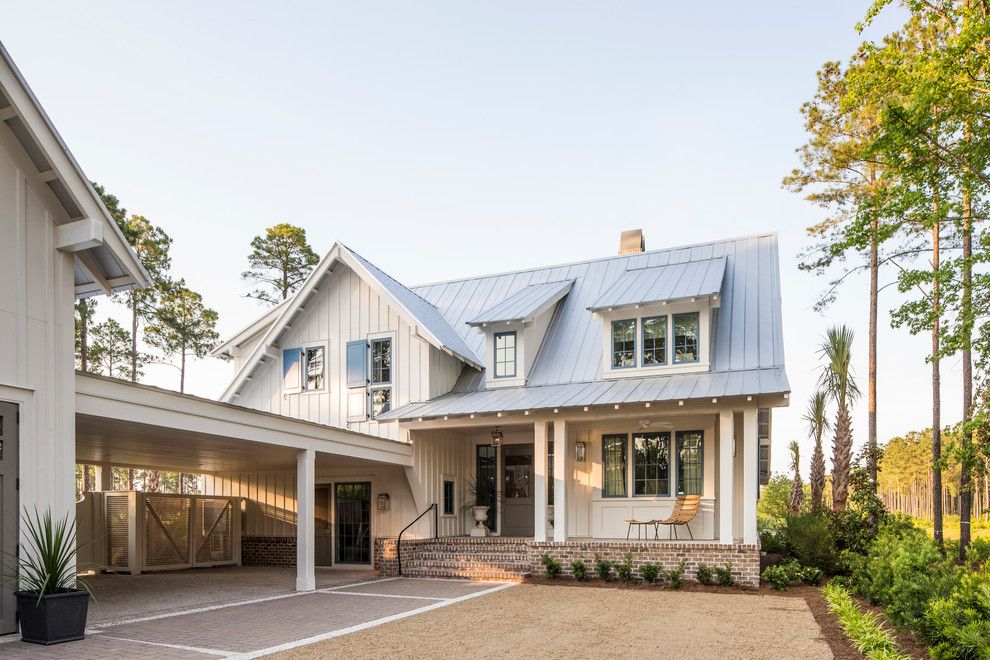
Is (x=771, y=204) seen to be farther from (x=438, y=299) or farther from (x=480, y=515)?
(x=480, y=515)

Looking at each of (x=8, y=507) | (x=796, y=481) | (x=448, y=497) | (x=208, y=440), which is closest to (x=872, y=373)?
(x=796, y=481)

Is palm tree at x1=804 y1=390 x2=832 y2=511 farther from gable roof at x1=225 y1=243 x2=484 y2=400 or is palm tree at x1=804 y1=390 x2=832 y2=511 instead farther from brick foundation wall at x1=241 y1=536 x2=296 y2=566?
brick foundation wall at x1=241 y1=536 x2=296 y2=566

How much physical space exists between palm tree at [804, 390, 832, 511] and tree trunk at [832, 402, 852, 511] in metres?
1.50

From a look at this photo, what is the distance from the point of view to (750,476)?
41.0ft

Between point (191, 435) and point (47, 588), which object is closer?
point (47, 588)

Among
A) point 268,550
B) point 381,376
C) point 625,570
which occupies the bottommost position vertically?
point 268,550

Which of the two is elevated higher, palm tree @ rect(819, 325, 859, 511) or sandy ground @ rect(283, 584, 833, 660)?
palm tree @ rect(819, 325, 859, 511)

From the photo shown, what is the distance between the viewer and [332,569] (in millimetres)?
16438

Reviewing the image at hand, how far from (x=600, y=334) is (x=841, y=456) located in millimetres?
7206

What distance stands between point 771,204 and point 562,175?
5796 mm

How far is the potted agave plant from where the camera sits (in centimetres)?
746

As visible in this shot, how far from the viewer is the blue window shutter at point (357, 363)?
55.2 ft

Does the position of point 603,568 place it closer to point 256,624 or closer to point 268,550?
point 256,624

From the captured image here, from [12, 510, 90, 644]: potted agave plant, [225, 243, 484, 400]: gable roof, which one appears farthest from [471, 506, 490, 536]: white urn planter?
[12, 510, 90, 644]: potted agave plant
